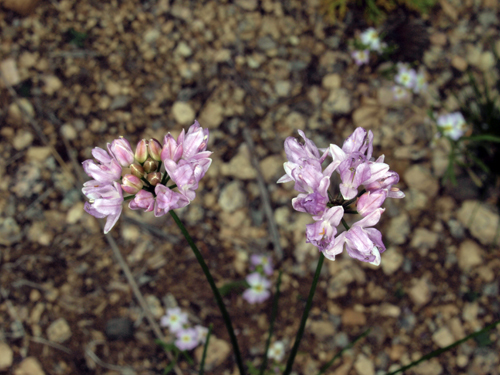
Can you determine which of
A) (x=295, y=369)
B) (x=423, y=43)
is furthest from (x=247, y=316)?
(x=423, y=43)

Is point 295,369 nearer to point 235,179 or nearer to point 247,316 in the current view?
point 247,316

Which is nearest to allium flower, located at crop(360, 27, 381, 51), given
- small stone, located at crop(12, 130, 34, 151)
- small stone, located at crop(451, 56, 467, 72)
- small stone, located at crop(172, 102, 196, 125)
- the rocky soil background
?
the rocky soil background


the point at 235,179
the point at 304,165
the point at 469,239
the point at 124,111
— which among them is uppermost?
the point at 304,165

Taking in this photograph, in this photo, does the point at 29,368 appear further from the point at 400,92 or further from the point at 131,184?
the point at 400,92

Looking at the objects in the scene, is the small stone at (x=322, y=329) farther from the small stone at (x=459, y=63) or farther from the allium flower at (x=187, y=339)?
the small stone at (x=459, y=63)

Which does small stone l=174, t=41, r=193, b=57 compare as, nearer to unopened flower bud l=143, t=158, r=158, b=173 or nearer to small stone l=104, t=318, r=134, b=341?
unopened flower bud l=143, t=158, r=158, b=173

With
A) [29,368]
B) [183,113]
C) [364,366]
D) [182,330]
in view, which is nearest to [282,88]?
[183,113]

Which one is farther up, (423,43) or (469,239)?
(423,43)
